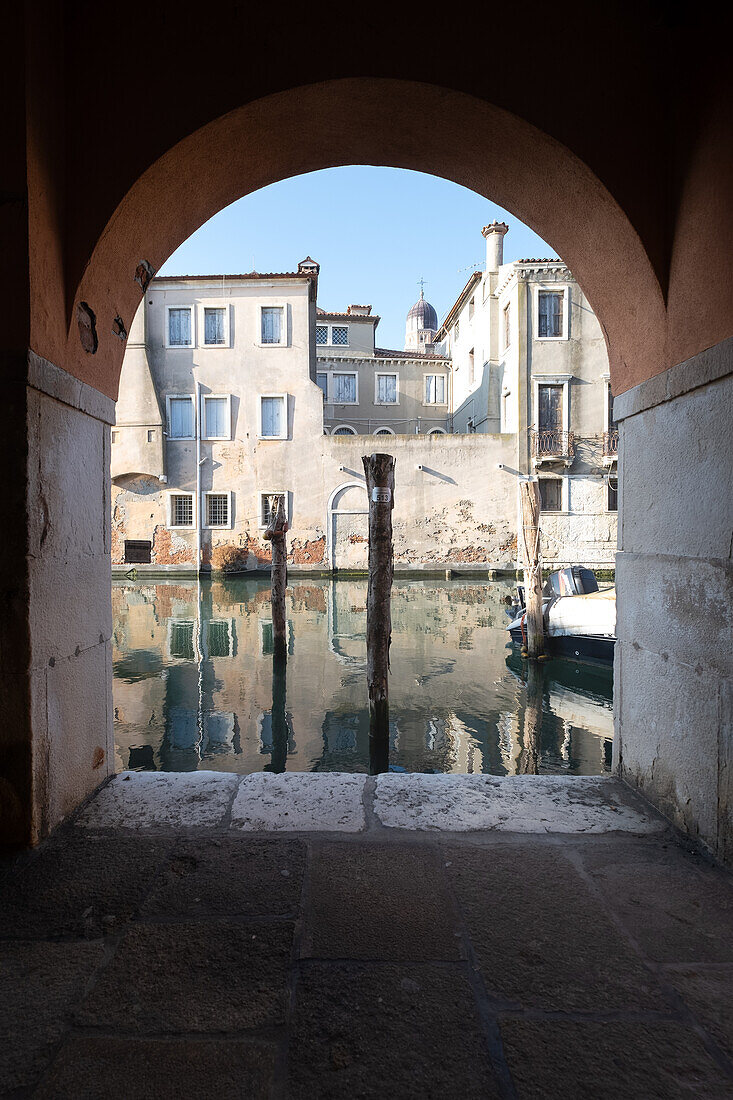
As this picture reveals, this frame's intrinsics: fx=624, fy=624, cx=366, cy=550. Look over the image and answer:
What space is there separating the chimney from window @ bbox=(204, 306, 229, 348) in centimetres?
941

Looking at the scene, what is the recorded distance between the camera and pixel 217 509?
2077cm

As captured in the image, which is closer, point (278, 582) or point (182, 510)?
point (278, 582)

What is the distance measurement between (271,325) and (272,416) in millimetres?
3087

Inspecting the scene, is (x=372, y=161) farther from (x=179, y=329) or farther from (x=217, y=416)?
(x=179, y=329)

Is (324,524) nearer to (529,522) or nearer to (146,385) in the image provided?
(146,385)

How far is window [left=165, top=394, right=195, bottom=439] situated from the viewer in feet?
68.4

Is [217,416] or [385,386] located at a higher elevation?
[385,386]

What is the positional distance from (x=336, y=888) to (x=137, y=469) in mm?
20226

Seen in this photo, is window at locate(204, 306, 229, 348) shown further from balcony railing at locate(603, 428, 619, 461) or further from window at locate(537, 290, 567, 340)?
balcony railing at locate(603, 428, 619, 461)

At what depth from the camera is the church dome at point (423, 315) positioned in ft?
154

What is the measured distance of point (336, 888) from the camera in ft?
5.73

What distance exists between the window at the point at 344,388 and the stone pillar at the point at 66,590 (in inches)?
1005

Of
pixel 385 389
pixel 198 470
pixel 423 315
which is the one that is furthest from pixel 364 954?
pixel 423 315

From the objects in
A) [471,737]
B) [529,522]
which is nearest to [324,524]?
[529,522]
